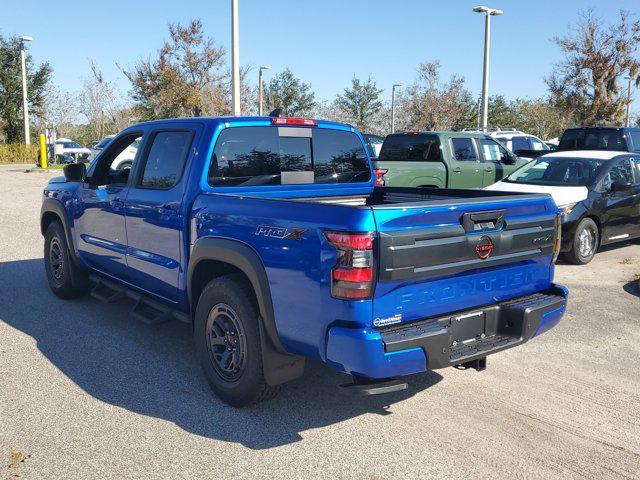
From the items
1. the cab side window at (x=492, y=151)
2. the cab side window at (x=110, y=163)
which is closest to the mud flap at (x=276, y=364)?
the cab side window at (x=110, y=163)

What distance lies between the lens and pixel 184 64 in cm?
2986

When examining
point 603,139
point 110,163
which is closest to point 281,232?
point 110,163

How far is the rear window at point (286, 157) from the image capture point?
4.59m

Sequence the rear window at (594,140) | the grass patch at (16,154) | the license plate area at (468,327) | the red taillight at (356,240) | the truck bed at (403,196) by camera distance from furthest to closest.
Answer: the grass patch at (16,154), the rear window at (594,140), the truck bed at (403,196), the license plate area at (468,327), the red taillight at (356,240)

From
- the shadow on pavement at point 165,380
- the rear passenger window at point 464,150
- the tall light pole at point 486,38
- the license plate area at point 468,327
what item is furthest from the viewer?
the tall light pole at point 486,38

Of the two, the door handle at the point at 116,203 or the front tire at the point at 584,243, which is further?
the front tire at the point at 584,243

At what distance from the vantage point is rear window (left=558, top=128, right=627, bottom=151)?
13570 millimetres

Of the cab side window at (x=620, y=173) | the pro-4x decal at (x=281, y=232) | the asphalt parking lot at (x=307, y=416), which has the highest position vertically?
the cab side window at (x=620, y=173)

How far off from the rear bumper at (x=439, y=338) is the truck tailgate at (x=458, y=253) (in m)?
0.07

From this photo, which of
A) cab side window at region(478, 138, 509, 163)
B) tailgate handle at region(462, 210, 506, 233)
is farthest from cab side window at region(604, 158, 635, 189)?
tailgate handle at region(462, 210, 506, 233)

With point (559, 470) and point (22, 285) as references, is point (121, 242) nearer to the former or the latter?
point (22, 285)

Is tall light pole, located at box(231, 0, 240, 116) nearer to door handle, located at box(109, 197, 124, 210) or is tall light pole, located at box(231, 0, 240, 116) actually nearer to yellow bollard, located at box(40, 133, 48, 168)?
door handle, located at box(109, 197, 124, 210)

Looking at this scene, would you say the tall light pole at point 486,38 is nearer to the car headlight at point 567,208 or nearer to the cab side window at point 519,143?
the cab side window at point 519,143

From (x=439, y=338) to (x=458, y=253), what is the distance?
0.50m
